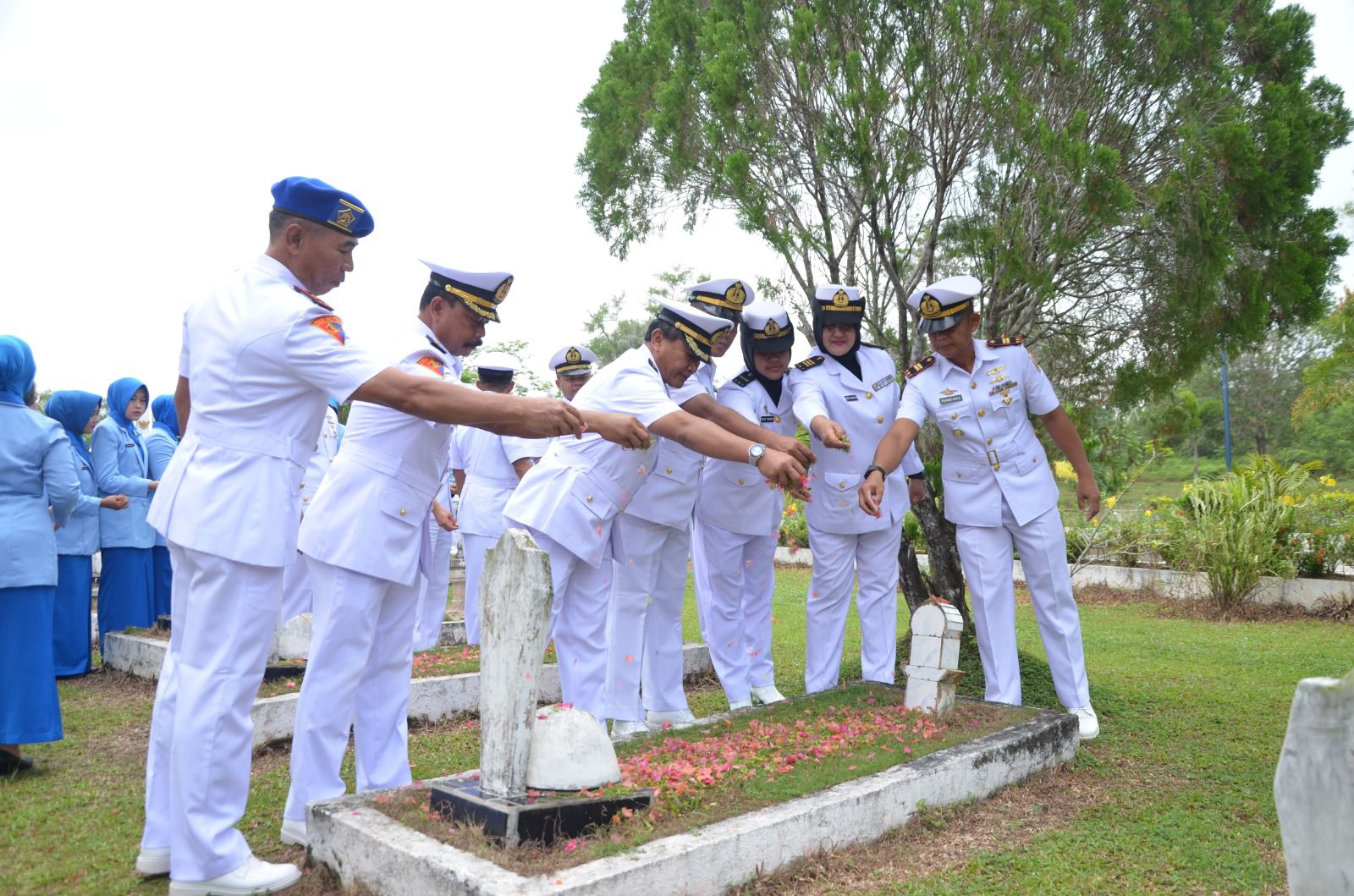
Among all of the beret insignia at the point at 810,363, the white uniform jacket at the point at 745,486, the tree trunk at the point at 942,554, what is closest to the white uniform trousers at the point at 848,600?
the white uniform jacket at the point at 745,486

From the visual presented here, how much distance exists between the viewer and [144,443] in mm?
8406

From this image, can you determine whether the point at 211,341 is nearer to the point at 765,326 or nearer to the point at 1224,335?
the point at 765,326

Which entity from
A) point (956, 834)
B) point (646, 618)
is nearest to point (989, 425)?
point (646, 618)

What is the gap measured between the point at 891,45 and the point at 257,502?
164 inches

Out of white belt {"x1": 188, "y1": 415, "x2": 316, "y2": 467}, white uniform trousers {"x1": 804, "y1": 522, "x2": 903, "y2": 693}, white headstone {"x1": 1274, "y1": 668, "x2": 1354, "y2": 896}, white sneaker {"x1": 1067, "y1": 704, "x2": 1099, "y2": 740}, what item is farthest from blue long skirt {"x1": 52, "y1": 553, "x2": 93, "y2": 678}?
white headstone {"x1": 1274, "y1": 668, "x2": 1354, "y2": 896}

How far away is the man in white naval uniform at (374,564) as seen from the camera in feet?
11.5

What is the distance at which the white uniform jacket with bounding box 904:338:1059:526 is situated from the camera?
514cm

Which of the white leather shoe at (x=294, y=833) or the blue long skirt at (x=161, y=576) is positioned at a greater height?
the blue long skirt at (x=161, y=576)

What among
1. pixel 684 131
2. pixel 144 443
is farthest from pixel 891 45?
pixel 144 443

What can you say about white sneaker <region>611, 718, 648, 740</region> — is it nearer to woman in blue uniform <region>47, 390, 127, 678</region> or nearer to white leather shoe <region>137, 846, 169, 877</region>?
white leather shoe <region>137, 846, 169, 877</region>

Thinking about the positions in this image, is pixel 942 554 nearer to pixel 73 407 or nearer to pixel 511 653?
pixel 511 653

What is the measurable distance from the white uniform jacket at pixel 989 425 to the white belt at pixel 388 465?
2631mm

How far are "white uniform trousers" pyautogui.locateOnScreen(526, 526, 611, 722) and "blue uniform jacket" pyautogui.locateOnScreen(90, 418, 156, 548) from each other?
435 cm

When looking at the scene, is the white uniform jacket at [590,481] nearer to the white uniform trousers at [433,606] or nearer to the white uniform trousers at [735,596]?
the white uniform trousers at [735,596]
